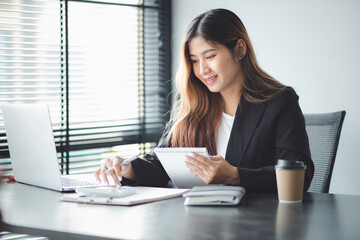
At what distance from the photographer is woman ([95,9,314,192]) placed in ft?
6.24

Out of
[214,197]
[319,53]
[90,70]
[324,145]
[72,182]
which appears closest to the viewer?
[214,197]

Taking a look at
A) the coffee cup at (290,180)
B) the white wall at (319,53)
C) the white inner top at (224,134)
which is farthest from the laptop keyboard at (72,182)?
the white wall at (319,53)

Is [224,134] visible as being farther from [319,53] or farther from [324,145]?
[319,53]

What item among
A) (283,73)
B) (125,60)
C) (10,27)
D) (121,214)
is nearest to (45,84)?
(10,27)

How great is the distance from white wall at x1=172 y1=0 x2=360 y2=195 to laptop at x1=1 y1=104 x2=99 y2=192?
5.69ft

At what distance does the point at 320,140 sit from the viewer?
2438mm

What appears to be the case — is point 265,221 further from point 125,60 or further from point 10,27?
point 125,60

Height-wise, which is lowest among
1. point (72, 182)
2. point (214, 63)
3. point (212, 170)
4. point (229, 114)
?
point (72, 182)

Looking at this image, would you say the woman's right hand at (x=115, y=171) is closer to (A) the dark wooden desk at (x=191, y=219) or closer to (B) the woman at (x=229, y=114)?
(B) the woman at (x=229, y=114)

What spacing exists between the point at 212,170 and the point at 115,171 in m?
0.41

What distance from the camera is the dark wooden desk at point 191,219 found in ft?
3.99

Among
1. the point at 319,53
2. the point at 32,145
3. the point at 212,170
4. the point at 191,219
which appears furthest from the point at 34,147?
the point at 319,53

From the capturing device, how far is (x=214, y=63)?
7.14ft

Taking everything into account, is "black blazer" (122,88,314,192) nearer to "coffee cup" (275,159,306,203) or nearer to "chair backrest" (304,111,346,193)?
"coffee cup" (275,159,306,203)
